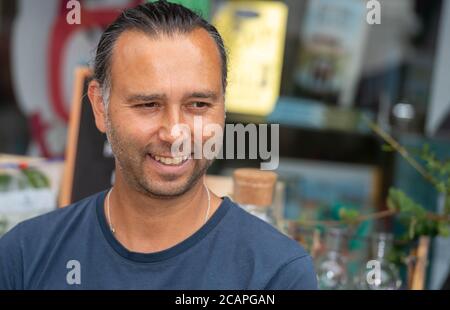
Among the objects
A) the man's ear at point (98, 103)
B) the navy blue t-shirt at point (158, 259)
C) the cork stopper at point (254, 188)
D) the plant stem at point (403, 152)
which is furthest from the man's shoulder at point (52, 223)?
the plant stem at point (403, 152)

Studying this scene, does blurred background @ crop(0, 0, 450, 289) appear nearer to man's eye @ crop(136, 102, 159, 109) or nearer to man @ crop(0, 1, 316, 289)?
man @ crop(0, 1, 316, 289)

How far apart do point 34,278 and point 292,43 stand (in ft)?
9.44

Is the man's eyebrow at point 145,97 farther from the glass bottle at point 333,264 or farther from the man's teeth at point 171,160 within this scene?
the glass bottle at point 333,264

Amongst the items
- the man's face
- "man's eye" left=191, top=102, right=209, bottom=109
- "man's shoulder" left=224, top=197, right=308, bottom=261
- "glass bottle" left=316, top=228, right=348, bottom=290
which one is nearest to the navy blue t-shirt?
"man's shoulder" left=224, top=197, right=308, bottom=261

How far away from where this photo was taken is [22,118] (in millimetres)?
4262

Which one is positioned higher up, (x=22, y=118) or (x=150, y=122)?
(x=150, y=122)

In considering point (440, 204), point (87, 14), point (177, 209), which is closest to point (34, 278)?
point (177, 209)

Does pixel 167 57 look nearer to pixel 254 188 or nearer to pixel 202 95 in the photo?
pixel 202 95

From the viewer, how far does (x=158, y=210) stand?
156cm

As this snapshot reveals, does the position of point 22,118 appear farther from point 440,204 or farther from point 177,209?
point 177,209

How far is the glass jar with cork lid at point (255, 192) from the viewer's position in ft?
7.05

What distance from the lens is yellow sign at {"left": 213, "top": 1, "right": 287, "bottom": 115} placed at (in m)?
3.87
